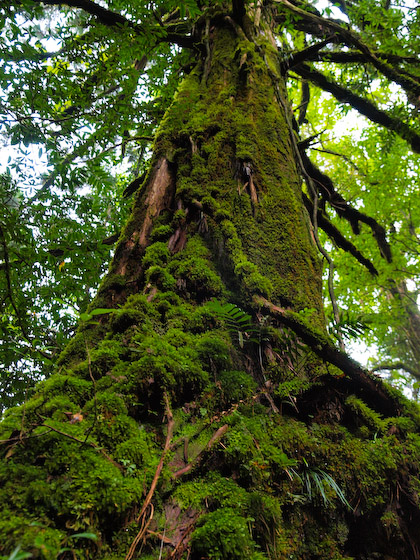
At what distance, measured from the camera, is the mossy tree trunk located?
1178mm

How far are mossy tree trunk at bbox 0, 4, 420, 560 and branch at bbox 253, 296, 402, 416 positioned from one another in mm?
18

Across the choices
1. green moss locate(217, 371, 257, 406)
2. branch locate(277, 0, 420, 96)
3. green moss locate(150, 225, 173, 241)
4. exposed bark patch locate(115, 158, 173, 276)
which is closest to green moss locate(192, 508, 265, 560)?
green moss locate(217, 371, 257, 406)

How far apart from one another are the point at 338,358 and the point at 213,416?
855 millimetres

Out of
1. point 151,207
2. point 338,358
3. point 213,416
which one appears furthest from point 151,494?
point 151,207

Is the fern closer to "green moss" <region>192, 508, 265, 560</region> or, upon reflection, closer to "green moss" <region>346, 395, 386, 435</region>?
"green moss" <region>346, 395, 386, 435</region>

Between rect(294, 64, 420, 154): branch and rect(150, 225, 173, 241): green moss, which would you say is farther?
rect(294, 64, 420, 154): branch

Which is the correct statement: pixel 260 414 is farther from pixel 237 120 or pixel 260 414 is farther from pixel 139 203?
pixel 237 120

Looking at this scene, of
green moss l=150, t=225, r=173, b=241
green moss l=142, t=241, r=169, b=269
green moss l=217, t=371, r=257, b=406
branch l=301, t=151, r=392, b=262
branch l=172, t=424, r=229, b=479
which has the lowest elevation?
branch l=172, t=424, r=229, b=479

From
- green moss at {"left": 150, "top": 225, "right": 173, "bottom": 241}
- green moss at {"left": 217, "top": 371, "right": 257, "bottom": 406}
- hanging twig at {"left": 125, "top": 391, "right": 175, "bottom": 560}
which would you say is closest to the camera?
hanging twig at {"left": 125, "top": 391, "right": 175, "bottom": 560}

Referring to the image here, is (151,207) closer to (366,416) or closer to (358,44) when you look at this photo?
(366,416)

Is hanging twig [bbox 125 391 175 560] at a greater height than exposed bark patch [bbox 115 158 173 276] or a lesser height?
lesser

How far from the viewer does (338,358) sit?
212cm

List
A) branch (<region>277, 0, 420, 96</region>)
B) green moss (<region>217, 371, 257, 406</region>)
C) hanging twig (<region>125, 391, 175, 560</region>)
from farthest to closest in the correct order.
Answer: branch (<region>277, 0, 420, 96</region>) < green moss (<region>217, 371, 257, 406</region>) < hanging twig (<region>125, 391, 175, 560</region>)

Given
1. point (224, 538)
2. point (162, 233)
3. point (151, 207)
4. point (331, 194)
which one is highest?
point (331, 194)
